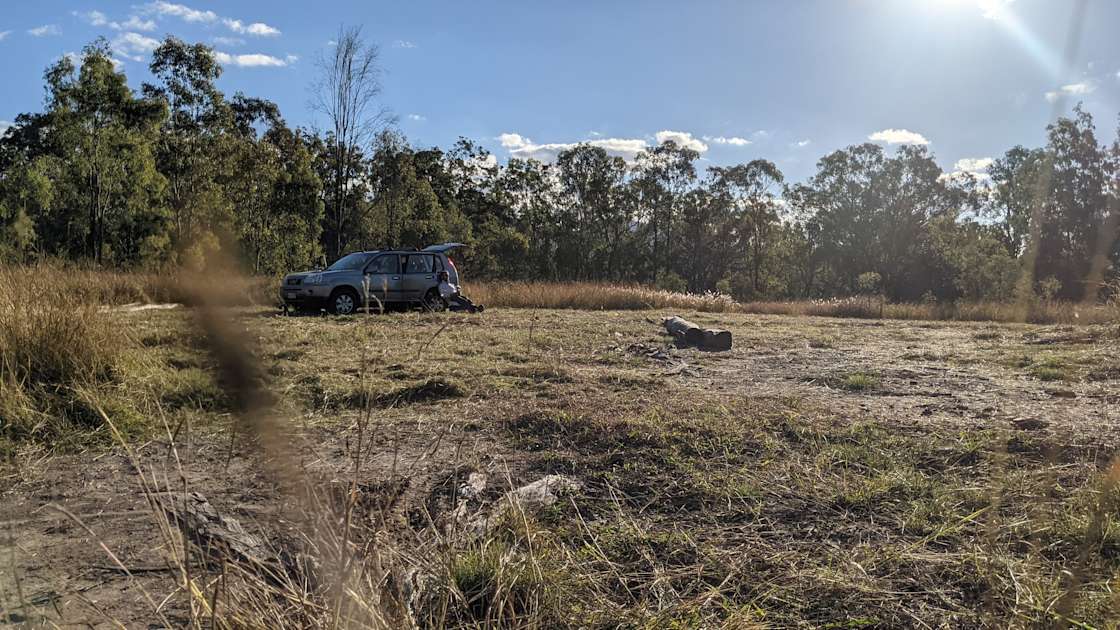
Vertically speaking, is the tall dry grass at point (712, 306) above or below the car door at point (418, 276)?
below

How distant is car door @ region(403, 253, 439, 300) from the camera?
14.1 metres

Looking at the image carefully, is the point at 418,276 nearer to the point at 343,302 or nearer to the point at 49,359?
the point at 343,302

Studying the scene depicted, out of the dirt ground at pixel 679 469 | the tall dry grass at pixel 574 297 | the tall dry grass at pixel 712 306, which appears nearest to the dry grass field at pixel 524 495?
the dirt ground at pixel 679 469

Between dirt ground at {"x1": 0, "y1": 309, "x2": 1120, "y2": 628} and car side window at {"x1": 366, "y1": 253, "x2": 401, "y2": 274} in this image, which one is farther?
car side window at {"x1": 366, "y1": 253, "x2": 401, "y2": 274}

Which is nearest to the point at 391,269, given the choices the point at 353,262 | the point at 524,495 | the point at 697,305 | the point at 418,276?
the point at 418,276

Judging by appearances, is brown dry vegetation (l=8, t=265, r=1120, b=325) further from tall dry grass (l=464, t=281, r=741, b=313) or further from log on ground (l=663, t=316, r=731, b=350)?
log on ground (l=663, t=316, r=731, b=350)

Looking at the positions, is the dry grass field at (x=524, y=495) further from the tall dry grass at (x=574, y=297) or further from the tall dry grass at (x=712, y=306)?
the tall dry grass at (x=712, y=306)

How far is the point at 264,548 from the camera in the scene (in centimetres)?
223

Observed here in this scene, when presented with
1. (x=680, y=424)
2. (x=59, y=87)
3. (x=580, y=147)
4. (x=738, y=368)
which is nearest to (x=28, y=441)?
(x=680, y=424)

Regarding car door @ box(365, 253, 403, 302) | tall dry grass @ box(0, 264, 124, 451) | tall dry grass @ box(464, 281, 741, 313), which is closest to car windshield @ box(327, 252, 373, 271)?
car door @ box(365, 253, 403, 302)

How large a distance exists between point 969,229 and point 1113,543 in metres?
54.5

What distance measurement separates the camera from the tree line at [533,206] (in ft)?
87.6

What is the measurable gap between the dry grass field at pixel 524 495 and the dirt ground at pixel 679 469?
0.02 m

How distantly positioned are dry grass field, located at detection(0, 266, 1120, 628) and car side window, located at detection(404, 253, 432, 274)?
27.3 feet
